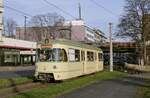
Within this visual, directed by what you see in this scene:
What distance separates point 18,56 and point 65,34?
37.6 metres

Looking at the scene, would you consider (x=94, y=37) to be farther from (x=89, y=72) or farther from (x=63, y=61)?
(x=63, y=61)

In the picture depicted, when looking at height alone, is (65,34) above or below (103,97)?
above

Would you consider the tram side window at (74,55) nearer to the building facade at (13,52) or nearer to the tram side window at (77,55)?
the tram side window at (77,55)

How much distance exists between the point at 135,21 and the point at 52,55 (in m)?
41.9

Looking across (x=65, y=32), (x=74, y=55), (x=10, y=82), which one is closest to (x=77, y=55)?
(x=74, y=55)

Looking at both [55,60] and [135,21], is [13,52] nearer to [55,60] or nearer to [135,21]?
[135,21]

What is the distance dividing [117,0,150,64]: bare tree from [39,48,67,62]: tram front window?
133 feet

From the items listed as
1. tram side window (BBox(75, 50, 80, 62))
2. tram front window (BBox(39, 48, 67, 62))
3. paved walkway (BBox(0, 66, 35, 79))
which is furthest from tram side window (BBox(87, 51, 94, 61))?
tram front window (BBox(39, 48, 67, 62))

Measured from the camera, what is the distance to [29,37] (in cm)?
13238

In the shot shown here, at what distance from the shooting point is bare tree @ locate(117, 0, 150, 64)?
67000 millimetres

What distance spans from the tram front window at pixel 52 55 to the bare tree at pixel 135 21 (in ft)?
133

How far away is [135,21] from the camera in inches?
2670

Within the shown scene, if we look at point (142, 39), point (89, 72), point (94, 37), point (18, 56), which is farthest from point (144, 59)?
point (94, 37)

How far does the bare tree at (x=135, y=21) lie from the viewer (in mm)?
67000
